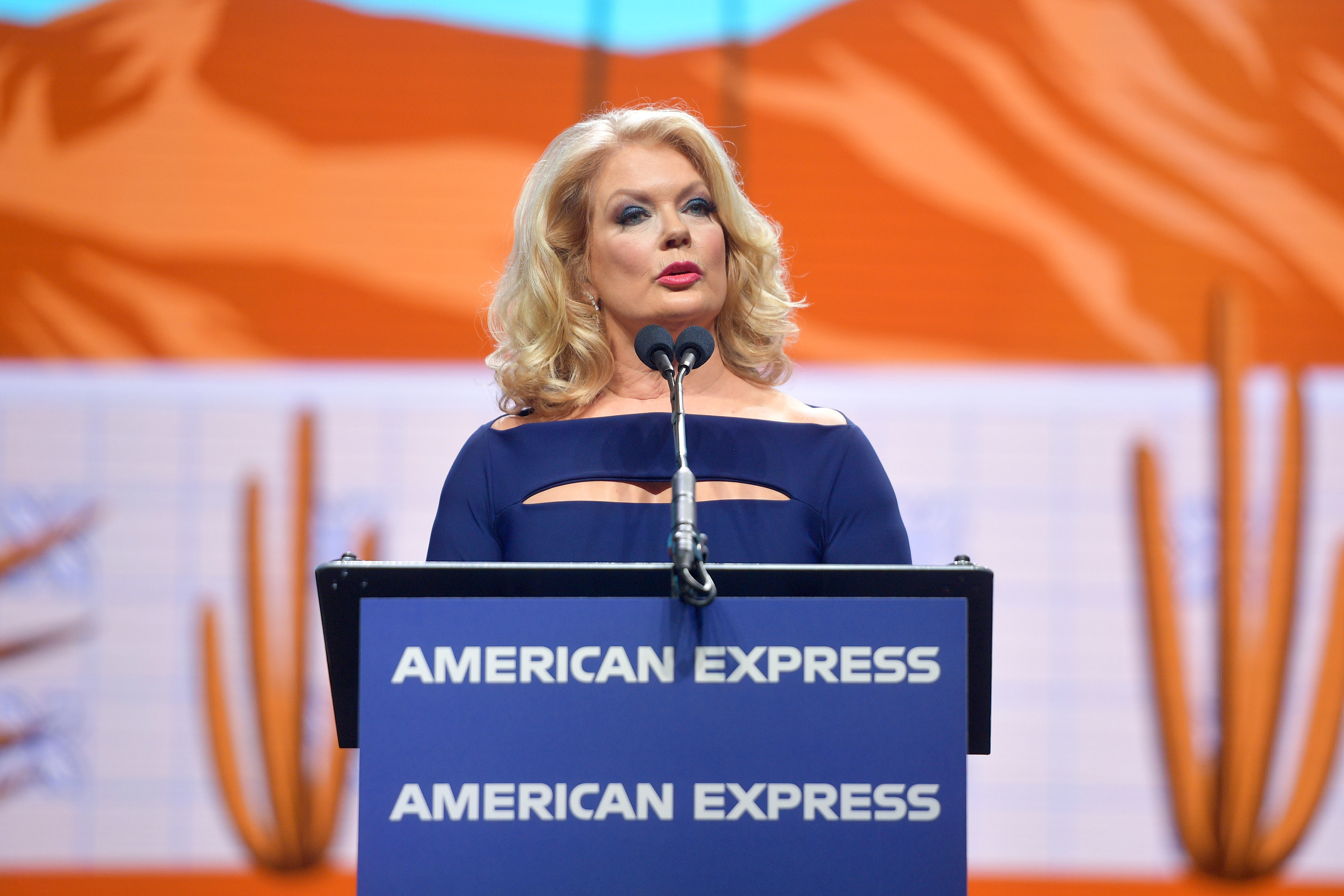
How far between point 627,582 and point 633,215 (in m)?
0.76

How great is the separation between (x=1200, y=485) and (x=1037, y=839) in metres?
0.88

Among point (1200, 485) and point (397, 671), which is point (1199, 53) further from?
point (397, 671)

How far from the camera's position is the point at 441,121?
9.71ft

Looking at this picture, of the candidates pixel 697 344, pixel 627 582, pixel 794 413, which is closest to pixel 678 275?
pixel 794 413

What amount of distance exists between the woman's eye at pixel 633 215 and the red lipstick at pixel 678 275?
0.10 metres

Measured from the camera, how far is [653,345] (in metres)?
1.34

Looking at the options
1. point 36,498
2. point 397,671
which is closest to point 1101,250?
point 397,671

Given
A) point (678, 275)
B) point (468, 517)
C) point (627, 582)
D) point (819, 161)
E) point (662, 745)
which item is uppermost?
point (819, 161)

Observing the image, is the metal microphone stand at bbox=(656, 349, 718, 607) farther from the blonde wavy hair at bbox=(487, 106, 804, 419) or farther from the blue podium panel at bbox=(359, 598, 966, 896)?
the blonde wavy hair at bbox=(487, 106, 804, 419)

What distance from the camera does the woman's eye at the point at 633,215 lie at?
1.71m

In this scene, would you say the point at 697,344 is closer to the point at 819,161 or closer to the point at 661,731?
the point at 661,731

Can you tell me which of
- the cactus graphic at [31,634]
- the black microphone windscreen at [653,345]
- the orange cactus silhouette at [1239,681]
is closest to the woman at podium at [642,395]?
the black microphone windscreen at [653,345]

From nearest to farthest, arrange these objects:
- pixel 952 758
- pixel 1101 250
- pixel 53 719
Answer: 1. pixel 952 758
2. pixel 53 719
3. pixel 1101 250

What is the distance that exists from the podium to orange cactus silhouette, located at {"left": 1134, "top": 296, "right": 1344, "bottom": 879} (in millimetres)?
1908
